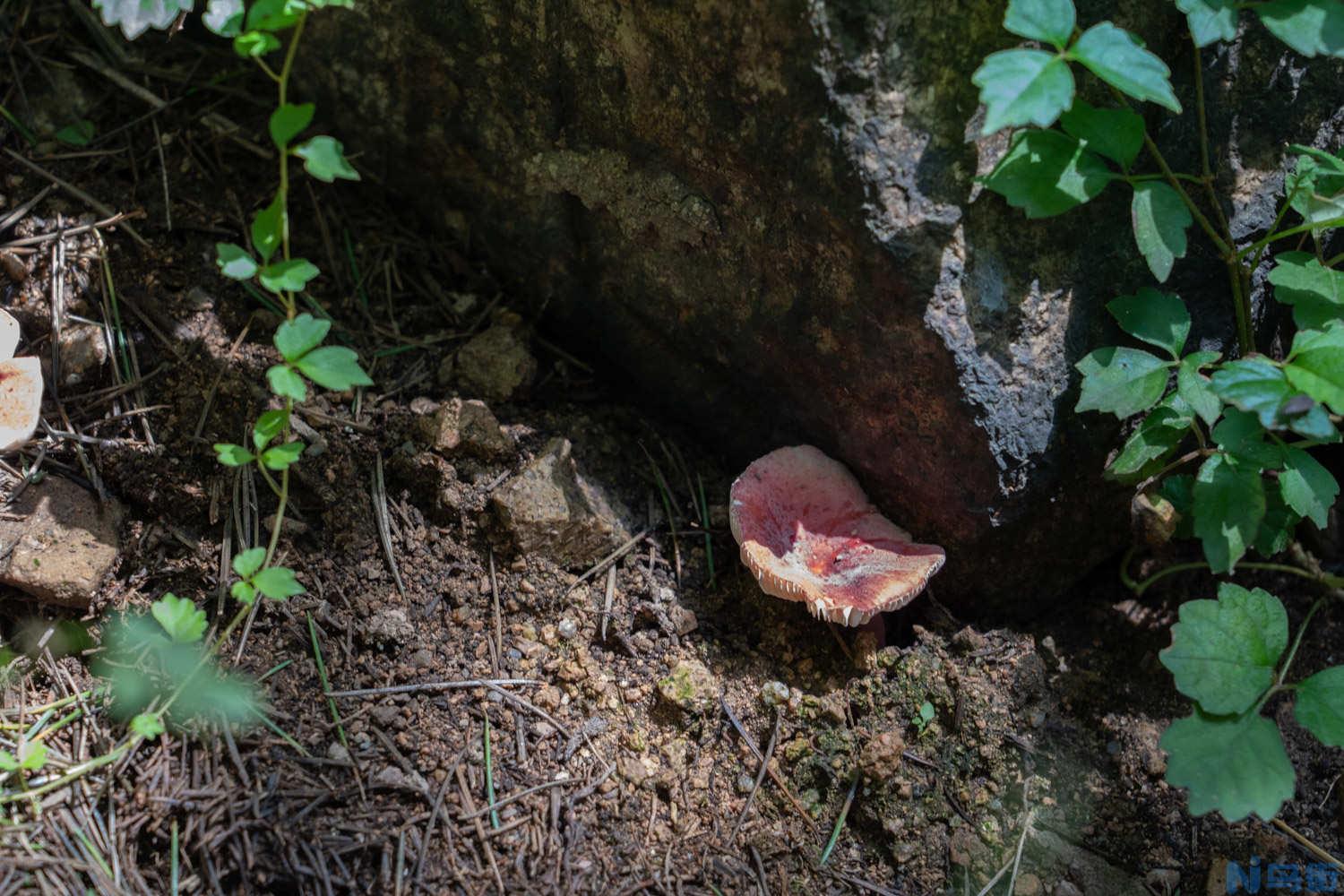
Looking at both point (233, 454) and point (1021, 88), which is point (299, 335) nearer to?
point (233, 454)

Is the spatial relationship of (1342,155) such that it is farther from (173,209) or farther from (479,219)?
(173,209)

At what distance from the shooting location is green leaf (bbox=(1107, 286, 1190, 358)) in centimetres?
239

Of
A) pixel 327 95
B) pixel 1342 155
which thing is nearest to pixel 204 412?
pixel 327 95

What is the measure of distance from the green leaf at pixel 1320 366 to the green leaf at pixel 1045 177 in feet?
1.80

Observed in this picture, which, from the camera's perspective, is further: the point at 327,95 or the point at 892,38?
the point at 327,95

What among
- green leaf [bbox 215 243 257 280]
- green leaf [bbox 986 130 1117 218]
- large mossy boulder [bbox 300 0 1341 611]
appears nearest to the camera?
green leaf [bbox 215 243 257 280]

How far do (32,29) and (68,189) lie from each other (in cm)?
59

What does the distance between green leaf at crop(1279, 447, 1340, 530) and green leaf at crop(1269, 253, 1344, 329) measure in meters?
0.33

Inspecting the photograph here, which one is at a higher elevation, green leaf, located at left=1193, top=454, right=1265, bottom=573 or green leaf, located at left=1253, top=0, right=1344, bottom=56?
green leaf, located at left=1253, top=0, right=1344, bottom=56

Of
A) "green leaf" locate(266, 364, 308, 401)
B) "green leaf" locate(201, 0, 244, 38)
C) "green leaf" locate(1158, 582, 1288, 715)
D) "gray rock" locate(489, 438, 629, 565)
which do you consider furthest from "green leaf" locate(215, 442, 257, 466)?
"green leaf" locate(1158, 582, 1288, 715)

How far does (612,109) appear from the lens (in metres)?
2.65

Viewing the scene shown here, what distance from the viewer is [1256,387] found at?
215 cm

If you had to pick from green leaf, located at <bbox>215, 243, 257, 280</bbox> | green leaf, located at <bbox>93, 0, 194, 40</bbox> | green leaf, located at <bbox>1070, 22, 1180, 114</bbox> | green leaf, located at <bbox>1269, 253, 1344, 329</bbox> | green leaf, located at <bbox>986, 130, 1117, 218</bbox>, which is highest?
green leaf, located at <bbox>1070, 22, 1180, 114</bbox>

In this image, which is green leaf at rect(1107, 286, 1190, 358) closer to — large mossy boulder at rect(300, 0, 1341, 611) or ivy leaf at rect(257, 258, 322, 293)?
large mossy boulder at rect(300, 0, 1341, 611)
